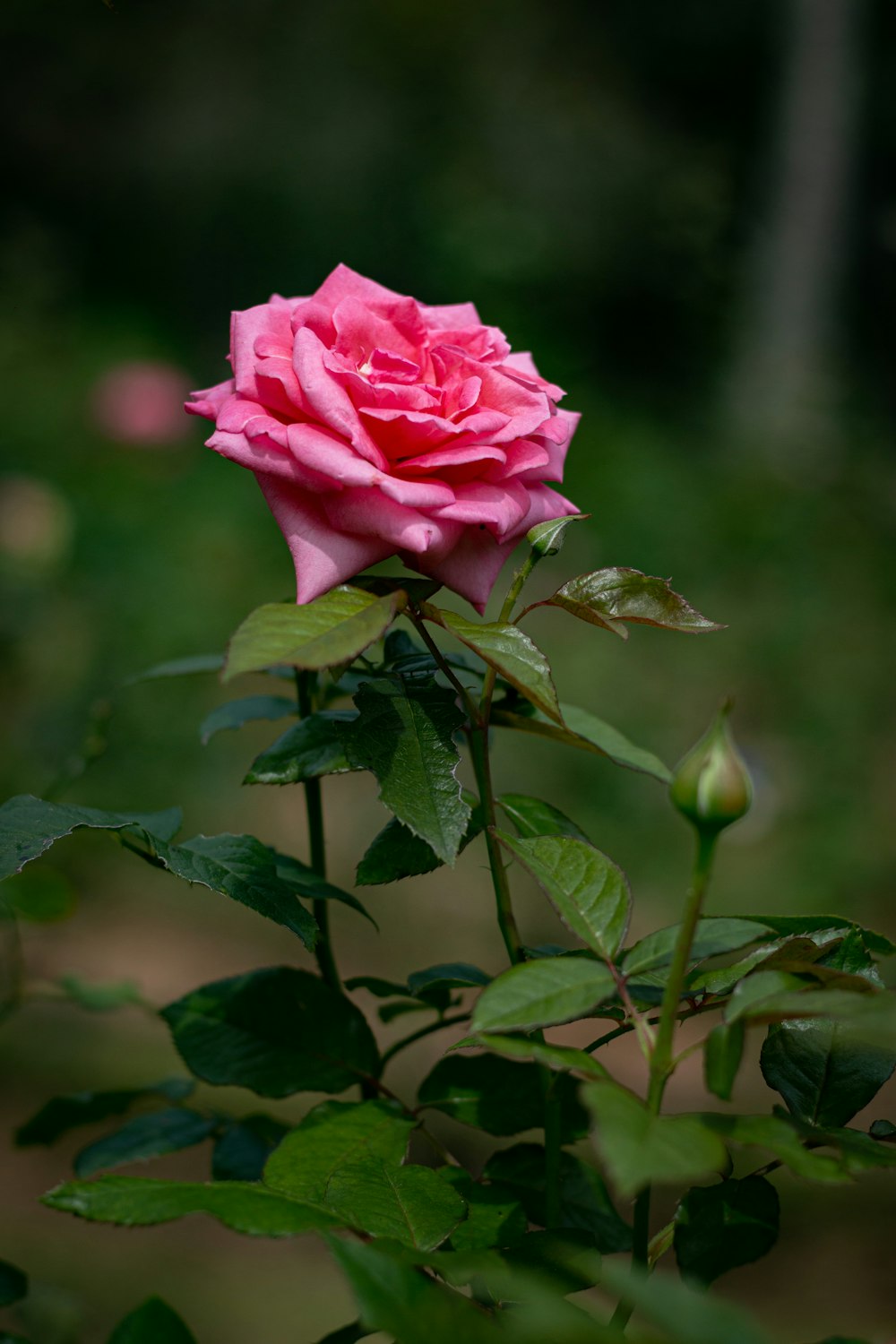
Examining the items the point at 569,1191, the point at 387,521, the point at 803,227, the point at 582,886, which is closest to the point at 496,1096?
the point at 569,1191

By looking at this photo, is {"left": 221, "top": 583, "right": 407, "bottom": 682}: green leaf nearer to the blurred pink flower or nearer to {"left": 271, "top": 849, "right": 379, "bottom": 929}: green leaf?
{"left": 271, "top": 849, "right": 379, "bottom": 929}: green leaf

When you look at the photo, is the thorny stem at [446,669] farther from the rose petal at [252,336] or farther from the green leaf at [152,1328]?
the green leaf at [152,1328]

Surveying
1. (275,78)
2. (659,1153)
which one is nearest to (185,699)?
(659,1153)

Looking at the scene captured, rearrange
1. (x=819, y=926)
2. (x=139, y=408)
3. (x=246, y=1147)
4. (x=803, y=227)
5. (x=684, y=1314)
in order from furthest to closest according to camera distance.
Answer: (x=803, y=227)
(x=139, y=408)
(x=246, y=1147)
(x=819, y=926)
(x=684, y=1314)

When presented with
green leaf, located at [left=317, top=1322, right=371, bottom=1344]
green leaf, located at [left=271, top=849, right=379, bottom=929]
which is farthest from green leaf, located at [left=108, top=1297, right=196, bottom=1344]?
green leaf, located at [left=271, top=849, right=379, bottom=929]

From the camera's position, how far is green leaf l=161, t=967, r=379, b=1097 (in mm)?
490

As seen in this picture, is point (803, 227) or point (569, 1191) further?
point (803, 227)

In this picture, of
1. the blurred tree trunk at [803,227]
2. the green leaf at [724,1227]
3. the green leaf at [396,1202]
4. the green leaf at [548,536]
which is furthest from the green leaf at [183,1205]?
the blurred tree trunk at [803,227]

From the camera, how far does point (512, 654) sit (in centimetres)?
38

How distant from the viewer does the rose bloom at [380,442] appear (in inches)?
15.8

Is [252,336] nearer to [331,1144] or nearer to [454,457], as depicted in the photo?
[454,457]

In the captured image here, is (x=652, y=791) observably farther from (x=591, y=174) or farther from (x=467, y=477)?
(x=591, y=174)

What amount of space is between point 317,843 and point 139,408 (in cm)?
235

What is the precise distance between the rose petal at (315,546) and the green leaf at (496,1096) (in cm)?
23
